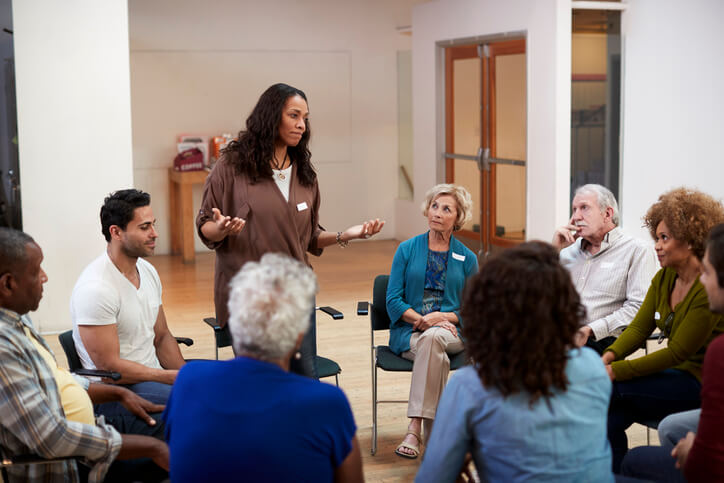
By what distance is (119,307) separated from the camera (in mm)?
3301

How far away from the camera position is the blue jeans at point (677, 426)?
278 centimetres

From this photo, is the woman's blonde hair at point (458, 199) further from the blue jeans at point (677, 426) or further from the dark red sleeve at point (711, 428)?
the dark red sleeve at point (711, 428)

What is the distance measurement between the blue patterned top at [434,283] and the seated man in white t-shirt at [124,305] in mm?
1302

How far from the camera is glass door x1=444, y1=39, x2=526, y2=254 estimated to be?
8180mm

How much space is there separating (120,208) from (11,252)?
96cm

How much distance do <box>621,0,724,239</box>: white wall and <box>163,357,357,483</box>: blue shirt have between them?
597 centimetres

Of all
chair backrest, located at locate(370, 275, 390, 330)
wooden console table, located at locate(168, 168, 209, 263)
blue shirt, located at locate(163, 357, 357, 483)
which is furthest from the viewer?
wooden console table, located at locate(168, 168, 209, 263)

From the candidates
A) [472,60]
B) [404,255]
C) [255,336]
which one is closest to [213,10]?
[472,60]

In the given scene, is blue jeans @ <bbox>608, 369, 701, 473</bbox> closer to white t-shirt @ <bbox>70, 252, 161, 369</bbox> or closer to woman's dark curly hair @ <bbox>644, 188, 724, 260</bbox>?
woman's dark curly hair @ <bbox>644, 188, 724, 260</bbox>

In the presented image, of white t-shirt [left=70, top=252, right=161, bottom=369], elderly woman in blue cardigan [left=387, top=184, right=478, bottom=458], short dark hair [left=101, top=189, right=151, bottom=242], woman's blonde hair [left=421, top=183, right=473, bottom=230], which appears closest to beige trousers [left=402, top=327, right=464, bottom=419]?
elderly woman in blue cardigan [left=387, top=184, right=478, bottom=458]

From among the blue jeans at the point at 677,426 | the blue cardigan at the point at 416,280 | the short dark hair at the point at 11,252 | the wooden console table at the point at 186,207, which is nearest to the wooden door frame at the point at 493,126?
the wooden console table at the point at 186,207

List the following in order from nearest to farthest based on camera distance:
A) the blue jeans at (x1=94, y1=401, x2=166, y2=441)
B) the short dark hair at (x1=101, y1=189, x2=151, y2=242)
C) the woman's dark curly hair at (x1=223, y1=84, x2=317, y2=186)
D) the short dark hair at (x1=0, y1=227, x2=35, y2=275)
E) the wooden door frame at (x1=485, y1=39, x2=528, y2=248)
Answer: the short dark hair at (x1=0, y1=227, x2=35, y2=275)
the blue jeans at (x1=94, y1=401, x2=166, y2=441)
the short dark hair at (x1=101, y1=189, x2=151, y2=242)
the woman's dark curly hair at (x1=223, y1=84, x2=317, y2=186)
the wooden door frame at (x1=485, y1=39, x2=528, y2=248)

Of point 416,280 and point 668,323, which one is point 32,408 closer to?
point 416,280

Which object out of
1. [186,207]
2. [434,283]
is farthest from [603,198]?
[186,207]
